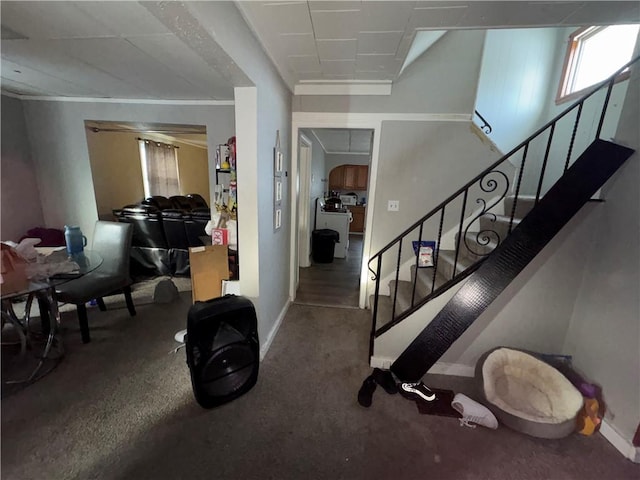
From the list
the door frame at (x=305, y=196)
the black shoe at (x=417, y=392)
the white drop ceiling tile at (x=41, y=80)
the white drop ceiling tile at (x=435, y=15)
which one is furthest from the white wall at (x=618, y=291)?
the white drop ceiling tile at (x=41, y=80)

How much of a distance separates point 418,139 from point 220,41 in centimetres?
196

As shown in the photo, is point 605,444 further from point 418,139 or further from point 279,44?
point 279,44

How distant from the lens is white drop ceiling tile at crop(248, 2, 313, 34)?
1310 mm

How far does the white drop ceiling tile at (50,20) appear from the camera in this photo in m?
1.22

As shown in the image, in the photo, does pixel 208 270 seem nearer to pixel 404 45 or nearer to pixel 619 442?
pixel 404 45

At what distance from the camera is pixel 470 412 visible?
1.50 m

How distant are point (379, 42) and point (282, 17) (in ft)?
2.19

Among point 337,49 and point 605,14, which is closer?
point 605,14

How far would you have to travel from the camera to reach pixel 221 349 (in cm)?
148

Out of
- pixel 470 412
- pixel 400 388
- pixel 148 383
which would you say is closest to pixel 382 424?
pixel 400 388

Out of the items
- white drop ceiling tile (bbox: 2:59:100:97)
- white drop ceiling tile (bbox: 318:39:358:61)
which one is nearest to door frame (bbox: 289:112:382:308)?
white drop ceiling tile (bbox: 318:39:358:61)

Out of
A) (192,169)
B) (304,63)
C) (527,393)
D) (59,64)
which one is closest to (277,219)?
(304,63)

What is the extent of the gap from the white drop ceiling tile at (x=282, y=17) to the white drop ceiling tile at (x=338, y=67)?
19.2 inches

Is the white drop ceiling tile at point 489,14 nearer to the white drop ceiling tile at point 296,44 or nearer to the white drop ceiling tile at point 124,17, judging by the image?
the white drop ceiling tile at point 296,44
